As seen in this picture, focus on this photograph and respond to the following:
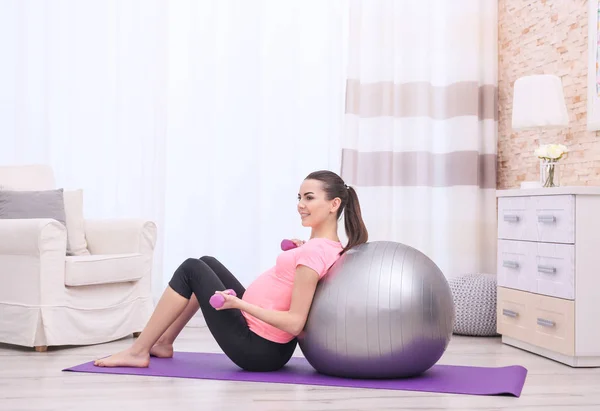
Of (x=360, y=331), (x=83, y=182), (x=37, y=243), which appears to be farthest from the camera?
(x=83, y=182)

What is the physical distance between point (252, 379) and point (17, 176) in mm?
2100

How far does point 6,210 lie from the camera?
4.11m

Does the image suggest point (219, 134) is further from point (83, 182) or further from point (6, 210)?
point (6, 210)

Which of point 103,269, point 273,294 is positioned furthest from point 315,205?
point 103,269

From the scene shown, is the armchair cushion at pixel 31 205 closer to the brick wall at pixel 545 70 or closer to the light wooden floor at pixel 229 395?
the light wooden floor at pixel 229 395

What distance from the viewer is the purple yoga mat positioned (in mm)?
2916

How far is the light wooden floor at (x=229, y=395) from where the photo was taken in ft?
8.54

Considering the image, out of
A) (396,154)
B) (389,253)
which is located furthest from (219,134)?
(389,253)

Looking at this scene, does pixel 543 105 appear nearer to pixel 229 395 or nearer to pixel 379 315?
pixel 379 315

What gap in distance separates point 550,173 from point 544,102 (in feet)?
1.25

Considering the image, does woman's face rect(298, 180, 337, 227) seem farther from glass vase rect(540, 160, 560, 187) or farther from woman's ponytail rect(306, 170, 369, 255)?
glass vase rect(540, 160, 560, 187)

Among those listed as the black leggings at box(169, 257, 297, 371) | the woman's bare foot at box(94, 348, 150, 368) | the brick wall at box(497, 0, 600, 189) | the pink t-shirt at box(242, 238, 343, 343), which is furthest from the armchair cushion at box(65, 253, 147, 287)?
the brick wall at box(497, 0, 600, 189)

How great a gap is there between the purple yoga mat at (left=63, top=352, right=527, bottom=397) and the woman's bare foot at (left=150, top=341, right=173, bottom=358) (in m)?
0.03

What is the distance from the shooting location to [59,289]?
3.86m
